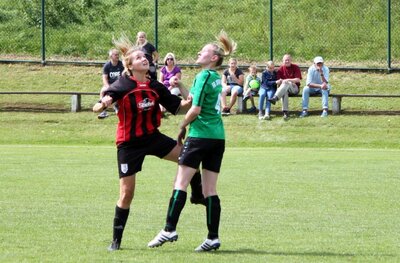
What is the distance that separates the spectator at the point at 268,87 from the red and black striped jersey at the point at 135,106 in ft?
47.0

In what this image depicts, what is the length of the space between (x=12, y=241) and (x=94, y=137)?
14.0 m

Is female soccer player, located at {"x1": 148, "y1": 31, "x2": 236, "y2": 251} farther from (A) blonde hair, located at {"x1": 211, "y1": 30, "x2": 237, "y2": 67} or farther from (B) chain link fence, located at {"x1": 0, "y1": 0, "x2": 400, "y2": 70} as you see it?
(B) chain link fence, located at {"x1": 0, "y1": 0, "x2": 400, "y2": 70}

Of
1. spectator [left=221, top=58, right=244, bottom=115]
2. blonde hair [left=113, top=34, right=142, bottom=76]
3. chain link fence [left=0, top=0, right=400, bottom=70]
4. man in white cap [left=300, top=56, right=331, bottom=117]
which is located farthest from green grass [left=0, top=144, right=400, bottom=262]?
chain link fence [left=0, top=0, right=400, bottom=70]

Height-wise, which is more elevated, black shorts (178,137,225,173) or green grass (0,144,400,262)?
black shorts (178,137,225,173)

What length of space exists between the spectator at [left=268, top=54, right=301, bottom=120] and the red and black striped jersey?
14.4 meters

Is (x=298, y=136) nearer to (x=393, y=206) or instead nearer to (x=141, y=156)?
(x=393, y=206)

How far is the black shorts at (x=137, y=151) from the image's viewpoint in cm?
870

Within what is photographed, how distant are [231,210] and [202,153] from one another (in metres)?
2.79

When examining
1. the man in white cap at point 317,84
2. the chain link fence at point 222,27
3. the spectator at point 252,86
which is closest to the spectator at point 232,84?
the spectator at point 252,86

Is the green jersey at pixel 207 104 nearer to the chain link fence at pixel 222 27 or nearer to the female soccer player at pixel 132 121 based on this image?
the female soccer player at pixel 132 121

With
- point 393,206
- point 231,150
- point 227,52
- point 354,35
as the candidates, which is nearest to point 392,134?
point 231,150

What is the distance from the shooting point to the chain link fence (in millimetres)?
28438

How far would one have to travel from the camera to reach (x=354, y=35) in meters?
28.8

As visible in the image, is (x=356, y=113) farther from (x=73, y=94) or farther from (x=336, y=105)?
(x=73, y=94)
